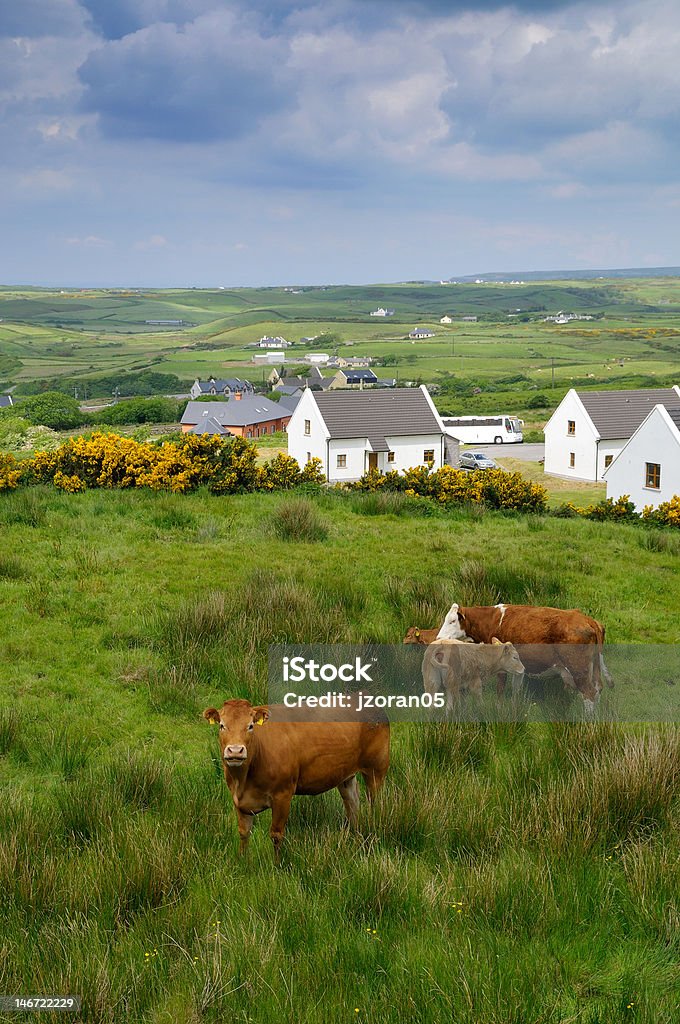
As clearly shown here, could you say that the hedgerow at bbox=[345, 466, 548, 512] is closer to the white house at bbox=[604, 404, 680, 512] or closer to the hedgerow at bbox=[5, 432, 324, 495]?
the hedgerow at bbox=[5, 432, 324, 495]

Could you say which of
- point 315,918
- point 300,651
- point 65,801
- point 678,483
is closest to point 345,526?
point 300,651

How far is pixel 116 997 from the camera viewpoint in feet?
14.1

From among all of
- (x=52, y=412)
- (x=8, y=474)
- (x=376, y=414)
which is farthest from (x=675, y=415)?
(x=52, y=412)

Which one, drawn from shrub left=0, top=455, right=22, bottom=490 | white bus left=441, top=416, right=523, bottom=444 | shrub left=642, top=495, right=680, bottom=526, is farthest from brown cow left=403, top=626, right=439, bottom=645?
white bus left=441, top=416, right=523, bottom=444

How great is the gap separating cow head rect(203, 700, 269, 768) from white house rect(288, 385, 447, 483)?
4472 cm

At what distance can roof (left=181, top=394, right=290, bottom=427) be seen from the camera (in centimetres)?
9775

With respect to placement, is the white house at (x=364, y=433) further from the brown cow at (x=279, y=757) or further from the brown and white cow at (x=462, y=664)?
the brown cow at (x=279, y=757)

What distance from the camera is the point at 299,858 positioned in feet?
18.1

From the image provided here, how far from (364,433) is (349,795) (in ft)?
150

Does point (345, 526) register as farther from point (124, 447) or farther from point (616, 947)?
point (616, 947)

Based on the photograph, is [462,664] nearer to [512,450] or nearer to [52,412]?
[512,450]

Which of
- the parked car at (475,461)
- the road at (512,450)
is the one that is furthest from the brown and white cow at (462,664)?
the road at (512,450)

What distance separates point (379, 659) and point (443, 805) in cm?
368

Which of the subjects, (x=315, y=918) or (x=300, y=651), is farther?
(x=300, y=651)
